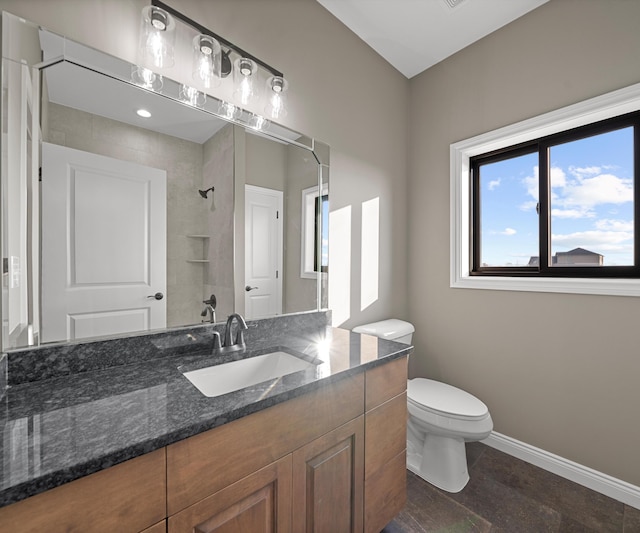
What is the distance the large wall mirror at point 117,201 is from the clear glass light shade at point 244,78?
78 millimetres

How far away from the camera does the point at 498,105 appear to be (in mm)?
1952

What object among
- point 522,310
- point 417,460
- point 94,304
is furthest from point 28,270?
point 522,310

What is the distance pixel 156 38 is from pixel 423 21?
62.4 inches

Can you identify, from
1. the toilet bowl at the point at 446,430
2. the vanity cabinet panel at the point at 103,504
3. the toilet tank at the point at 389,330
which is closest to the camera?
the vanity cabinet panel at the point at 103,504

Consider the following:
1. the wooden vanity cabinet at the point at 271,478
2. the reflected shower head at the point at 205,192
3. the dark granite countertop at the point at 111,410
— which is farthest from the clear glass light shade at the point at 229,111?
the wooden vanity cabinet at the point at 271,478

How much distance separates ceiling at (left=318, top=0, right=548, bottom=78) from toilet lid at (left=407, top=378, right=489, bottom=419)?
2229mm

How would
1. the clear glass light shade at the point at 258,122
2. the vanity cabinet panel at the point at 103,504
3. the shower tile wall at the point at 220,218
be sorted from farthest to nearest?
the clear glass light shade at the point at 258,122, the shower tile wall at the point at 220,218, the vanity cabinet panel at the point at 103,504

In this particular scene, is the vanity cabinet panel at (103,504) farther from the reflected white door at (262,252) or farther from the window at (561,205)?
the window at (561,205)

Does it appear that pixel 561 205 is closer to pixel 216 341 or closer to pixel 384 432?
pixel 384 432

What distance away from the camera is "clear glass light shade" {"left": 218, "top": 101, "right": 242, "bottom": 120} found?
4.33ft

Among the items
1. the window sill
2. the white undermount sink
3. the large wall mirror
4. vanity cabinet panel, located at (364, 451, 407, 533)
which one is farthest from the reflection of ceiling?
the window sill

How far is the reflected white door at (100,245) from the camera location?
3.11 feet

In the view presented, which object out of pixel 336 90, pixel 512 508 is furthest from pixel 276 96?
pixel 512 508

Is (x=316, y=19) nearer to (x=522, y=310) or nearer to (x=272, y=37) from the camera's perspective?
(x=272, y=37)
